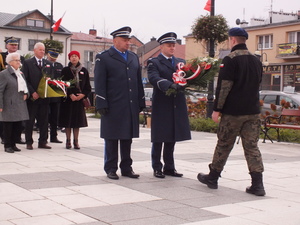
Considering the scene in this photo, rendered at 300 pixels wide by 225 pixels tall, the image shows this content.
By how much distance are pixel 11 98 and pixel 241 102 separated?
4.96m

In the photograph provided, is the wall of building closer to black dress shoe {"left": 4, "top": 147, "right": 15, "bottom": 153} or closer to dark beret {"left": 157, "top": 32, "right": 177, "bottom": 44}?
black dress shoe {"left": 4, "top": 147, "right": 15, "bottom": 153}

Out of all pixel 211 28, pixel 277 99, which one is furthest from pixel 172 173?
pixel 277 99

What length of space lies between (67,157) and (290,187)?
13.4ft

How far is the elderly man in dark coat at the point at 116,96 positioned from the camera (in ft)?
24.4

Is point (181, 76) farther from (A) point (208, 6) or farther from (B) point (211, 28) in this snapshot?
(A) point (208, 6)

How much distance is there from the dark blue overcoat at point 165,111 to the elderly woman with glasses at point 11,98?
11.1ft

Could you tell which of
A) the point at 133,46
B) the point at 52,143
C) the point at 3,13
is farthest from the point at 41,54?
the point at 3,13

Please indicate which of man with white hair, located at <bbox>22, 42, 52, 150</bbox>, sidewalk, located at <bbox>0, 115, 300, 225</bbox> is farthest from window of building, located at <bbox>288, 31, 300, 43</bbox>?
man with white hair, located at <bbox>22, 42, 52, 150</bbox>

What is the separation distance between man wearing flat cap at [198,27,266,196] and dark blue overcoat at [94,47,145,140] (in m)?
1.33

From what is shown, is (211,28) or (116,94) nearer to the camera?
(116,94)

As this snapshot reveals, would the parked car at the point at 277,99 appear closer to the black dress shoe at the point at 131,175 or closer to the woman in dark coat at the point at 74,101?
the woman in dark coat at the point at 74,101

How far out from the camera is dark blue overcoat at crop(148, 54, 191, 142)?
25.0 ft

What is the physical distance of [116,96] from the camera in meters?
7.49

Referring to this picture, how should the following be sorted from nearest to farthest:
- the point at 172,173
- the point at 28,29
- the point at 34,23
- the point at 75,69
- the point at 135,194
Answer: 1. the point at 135,194
2. the point at 172,173
3. the point at 75,69
4. the point at 28,29
5. the point at 34,23
